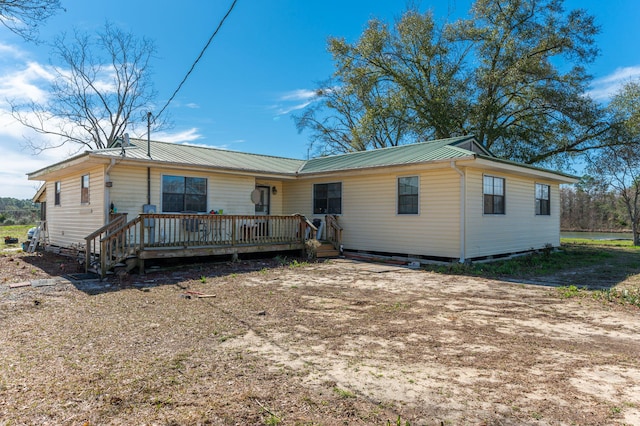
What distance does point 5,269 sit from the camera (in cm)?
977

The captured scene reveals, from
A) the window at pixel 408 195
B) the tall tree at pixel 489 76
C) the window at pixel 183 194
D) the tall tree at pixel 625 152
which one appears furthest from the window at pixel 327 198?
the tall tree at pixel 625 152

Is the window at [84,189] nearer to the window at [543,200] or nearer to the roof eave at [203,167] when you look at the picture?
the roof eave at [203,167]

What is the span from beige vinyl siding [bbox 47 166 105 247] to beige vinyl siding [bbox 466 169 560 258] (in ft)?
32.2

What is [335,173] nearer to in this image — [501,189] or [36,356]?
[501,189]

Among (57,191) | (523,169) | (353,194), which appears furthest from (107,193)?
(523,169)

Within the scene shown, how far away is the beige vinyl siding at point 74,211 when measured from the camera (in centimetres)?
1042

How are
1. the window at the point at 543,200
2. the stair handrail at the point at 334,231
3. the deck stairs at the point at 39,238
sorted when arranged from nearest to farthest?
the stair handrail at the point at 334,231 < the deck stairs at the point at 39,238 < the window at the point at 543,200

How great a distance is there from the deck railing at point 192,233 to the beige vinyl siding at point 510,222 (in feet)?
15.7

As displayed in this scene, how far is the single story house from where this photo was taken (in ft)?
33.8

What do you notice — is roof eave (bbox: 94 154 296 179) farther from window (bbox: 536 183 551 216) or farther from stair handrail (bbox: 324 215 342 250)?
window (bbox: 536 183 551 216)

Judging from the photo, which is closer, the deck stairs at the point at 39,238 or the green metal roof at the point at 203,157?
the green metal roof at the point at 203,157

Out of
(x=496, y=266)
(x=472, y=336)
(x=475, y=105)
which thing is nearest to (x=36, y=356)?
(x=472, y=336)

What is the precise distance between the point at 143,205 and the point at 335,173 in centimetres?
590

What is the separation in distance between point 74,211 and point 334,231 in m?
8.18
